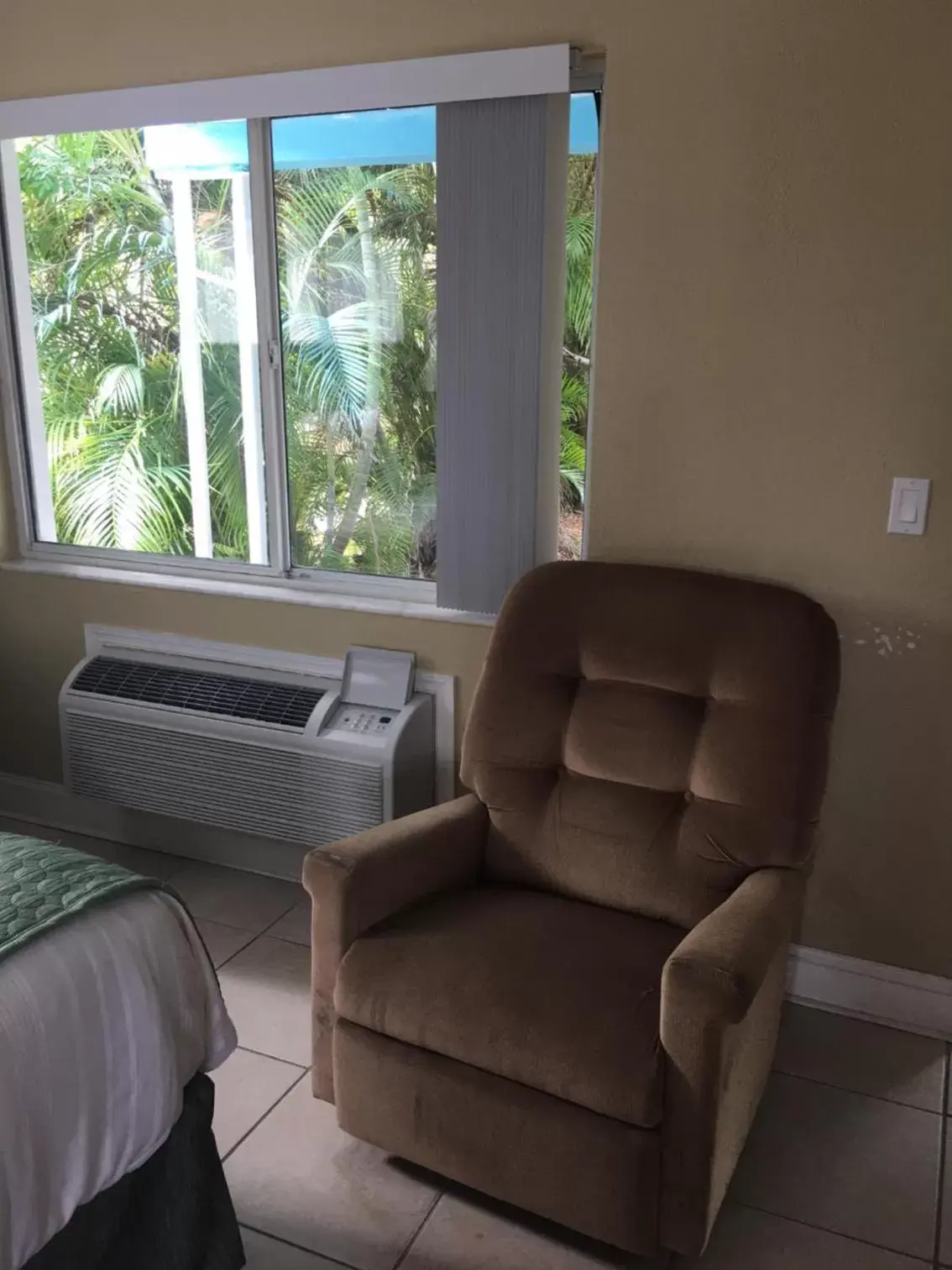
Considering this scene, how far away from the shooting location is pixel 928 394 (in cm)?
214

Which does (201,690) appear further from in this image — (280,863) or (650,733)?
(650,733)

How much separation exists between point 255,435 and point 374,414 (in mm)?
378

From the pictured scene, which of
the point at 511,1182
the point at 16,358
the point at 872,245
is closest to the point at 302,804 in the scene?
the point at 511,1182

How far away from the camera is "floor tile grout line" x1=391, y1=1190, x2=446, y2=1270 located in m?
1.79

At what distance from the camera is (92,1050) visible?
1.42 m

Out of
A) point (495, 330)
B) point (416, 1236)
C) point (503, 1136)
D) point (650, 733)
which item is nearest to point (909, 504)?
point (650, 733)

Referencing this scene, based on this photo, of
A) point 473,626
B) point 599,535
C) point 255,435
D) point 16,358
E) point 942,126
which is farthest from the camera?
point 16,358

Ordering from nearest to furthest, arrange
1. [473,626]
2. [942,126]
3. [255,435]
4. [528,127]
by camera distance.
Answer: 1. [942,126]
2. [528,127]
3. [473,626]
4. [255,435]

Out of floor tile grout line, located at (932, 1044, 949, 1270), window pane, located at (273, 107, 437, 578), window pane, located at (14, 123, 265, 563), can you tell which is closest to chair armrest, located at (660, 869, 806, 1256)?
floor tile grout line, located at (932, 1044, 949, 1270)

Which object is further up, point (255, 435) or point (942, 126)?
point (942, 126)

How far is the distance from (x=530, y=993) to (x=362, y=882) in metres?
0.37

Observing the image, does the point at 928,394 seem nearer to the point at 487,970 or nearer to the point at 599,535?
the point at 599,535

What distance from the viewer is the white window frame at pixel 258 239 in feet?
7.67

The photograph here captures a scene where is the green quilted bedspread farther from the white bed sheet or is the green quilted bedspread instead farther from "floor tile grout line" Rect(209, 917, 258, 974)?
"floor tile grout line" Rect(209, 917, 258, 974)
